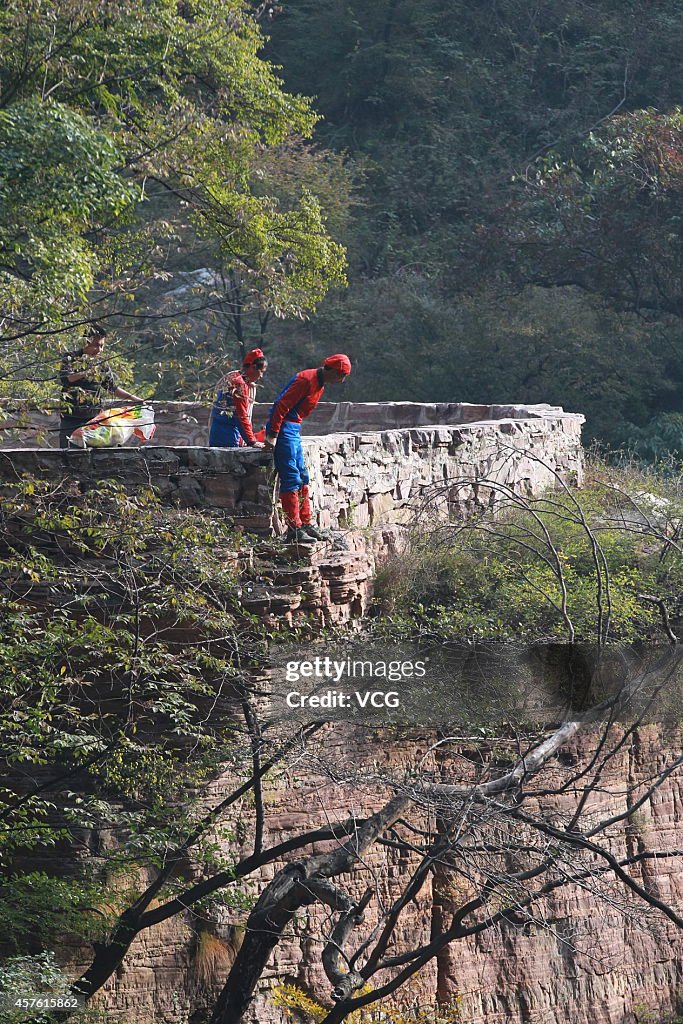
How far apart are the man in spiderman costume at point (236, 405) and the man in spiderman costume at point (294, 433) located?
62cm

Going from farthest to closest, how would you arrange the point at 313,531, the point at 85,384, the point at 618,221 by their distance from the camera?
the point at 618,221 < the point at 85,384 < the point at 313,531

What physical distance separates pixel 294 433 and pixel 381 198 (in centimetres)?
2055

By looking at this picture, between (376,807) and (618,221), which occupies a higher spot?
(618,221)

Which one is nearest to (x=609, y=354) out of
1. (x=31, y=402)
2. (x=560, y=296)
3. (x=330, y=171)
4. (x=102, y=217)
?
(x=560, y=296)

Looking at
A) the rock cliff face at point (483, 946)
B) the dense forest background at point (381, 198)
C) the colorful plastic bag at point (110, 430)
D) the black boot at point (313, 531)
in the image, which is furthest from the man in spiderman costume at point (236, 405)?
the rock cliff face at point (483, 946)

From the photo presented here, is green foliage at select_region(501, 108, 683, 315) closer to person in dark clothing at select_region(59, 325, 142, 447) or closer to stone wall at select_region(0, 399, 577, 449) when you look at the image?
stone wall at select_region(0, 399, 577, 449)

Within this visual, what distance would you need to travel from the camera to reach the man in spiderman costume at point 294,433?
7660 millimetres

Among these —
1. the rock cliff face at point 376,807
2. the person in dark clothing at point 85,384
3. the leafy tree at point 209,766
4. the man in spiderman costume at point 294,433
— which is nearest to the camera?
the leafy tree at point 209,766

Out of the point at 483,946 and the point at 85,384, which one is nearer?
the point at 483,946

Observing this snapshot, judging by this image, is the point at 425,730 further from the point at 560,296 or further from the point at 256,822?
the point at 560,296

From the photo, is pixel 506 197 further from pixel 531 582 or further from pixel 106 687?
pixel 106 687

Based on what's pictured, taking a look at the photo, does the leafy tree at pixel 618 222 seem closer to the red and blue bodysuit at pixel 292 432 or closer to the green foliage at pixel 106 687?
the red and blue bodysuit at pixel 292 432

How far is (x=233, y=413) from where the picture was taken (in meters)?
8.80

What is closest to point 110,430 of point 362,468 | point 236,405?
point 236,405
